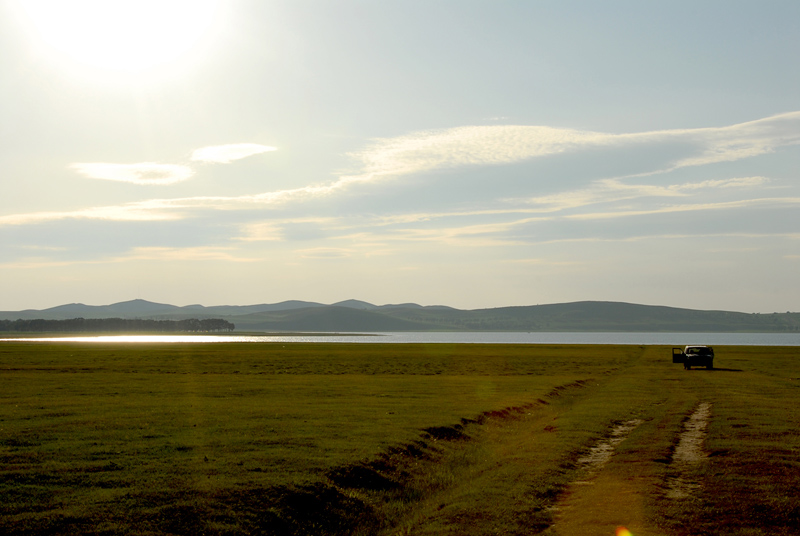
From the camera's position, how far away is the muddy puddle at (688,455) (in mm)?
18438

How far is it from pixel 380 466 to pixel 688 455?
11.0m

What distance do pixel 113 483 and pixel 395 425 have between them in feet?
45.4

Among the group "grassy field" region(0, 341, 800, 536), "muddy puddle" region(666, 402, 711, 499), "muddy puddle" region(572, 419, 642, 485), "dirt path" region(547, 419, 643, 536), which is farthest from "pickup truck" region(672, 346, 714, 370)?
"dirt path" region(547, 419, 643, 536)

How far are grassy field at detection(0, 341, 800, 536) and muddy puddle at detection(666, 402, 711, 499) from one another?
0.25 meters

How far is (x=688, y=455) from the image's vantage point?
23359 mm

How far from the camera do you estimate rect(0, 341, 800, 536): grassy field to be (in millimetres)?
15648

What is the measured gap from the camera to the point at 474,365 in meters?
87.2

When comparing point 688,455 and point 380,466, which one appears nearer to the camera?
point 380,466

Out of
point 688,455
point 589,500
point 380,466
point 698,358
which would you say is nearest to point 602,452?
point 688,455

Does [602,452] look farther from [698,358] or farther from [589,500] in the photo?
[698,358]

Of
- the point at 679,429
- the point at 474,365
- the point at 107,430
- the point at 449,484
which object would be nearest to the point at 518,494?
the point at 449,484

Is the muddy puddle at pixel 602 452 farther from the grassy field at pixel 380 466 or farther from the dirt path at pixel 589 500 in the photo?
the grassy field at pixel 380 466

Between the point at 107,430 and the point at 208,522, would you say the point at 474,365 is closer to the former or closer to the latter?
the point at 107,430

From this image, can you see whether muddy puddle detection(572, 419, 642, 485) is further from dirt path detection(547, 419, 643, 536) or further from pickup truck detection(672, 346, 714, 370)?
pickup truck detection(672, 346, 714, 370)
